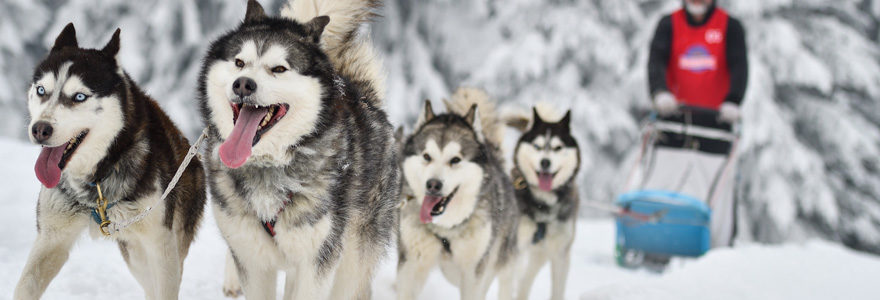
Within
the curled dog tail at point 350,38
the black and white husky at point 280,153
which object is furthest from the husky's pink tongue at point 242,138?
the curled dog tail at point 350,38

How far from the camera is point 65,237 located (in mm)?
2250

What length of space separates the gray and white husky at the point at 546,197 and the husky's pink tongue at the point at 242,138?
8.62 feet

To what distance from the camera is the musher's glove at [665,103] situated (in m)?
5.15

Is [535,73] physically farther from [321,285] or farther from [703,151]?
[321,285]

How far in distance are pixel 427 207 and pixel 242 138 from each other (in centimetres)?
160

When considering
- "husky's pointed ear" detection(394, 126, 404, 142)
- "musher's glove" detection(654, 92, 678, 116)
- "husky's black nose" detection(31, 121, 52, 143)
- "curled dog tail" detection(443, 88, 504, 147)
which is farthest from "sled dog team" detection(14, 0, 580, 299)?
"musher's glove" detection(654, 92, 678, 116)

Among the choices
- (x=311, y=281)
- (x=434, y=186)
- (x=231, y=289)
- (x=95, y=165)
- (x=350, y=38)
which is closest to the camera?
(x=95, y=165)

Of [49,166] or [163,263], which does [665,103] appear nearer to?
[163,263]

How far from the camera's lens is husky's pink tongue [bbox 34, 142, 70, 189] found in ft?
6.50

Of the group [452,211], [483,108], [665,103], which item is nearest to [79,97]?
[452,211]

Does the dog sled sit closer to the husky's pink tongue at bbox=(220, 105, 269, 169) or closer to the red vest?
the red vest

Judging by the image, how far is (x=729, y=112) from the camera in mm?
5094

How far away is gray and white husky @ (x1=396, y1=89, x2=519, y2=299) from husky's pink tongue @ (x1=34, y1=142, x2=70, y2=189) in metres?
1.79

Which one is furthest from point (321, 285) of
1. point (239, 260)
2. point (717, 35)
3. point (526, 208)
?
point (717, 35)
